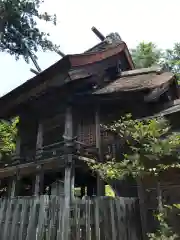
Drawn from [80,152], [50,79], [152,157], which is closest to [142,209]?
[152,157]

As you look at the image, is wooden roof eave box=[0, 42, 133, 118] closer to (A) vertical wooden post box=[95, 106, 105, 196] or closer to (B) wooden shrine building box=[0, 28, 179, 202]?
(B) wooden shrine building box=[0, 28, 179, 202]

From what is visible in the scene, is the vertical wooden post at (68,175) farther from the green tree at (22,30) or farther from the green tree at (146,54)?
the green tree at (146,54)

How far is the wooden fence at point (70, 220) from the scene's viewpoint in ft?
20.0

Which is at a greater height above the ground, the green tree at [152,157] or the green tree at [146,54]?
the green tree at [146,54]

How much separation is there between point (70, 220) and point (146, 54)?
81.2 feet

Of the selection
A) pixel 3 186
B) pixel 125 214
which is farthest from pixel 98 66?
pixel 3 186

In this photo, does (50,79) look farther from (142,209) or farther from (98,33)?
(98,33)

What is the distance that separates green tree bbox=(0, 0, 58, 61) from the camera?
1628cm

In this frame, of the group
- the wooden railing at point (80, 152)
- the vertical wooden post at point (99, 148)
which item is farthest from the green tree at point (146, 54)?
the wooden railing at point (80, 152)

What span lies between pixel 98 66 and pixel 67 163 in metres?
5.08

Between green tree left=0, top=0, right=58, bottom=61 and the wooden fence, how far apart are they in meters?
12.9

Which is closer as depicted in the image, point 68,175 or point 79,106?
point 68,175

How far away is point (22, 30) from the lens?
1716 centimetres

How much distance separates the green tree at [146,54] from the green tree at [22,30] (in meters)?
12.4
